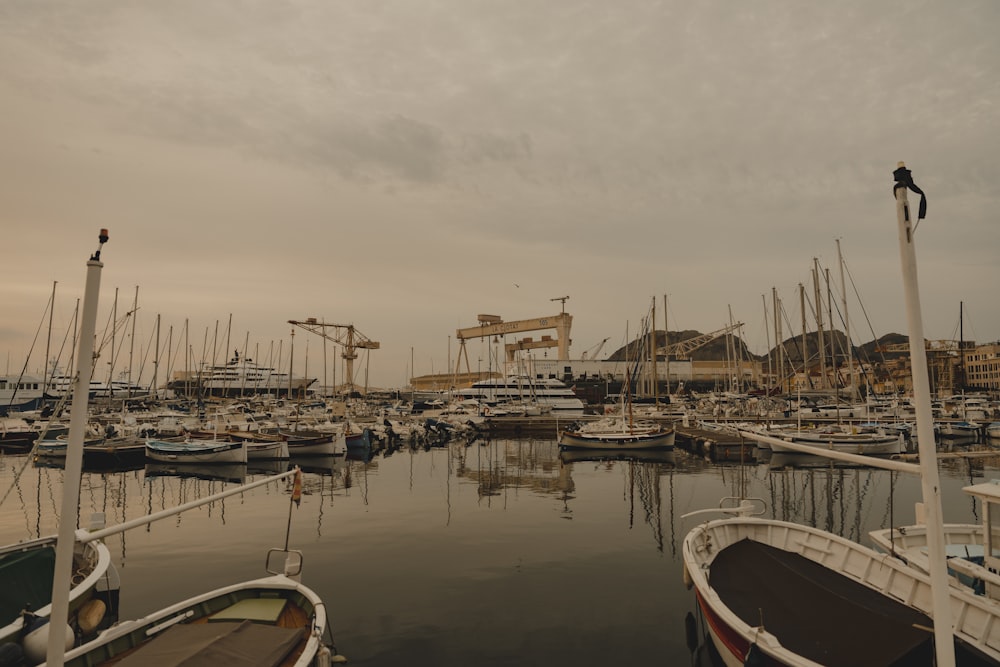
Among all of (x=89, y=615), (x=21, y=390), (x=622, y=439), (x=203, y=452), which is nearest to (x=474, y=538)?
(x=89, y=615)

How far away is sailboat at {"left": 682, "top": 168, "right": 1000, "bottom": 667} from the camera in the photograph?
16.6 ft

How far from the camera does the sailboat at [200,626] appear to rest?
4625mm

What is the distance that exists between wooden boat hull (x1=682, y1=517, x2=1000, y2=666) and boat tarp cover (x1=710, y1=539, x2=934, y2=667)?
0.6 inches

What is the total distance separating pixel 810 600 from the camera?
8.40 m

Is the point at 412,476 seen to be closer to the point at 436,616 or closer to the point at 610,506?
the point at 610,506

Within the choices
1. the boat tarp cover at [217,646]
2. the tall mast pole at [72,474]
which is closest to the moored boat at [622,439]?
the boat tarp cover at [217,646]

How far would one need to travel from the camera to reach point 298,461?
117ft

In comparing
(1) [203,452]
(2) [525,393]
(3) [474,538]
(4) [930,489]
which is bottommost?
(3) [474,538]

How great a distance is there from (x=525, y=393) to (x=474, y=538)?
6070cm

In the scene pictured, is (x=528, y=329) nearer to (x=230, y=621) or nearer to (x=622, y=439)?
(x=622, y=439)

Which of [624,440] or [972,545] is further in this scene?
[624,440]

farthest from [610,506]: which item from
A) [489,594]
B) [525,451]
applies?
[525,451]

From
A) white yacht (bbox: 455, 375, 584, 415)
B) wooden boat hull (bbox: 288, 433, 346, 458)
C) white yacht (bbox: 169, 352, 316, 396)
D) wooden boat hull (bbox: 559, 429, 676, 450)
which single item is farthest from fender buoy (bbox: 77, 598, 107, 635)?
white yacht (bbox: 169, 352, 316, 396)

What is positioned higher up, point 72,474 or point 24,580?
point 72,474
